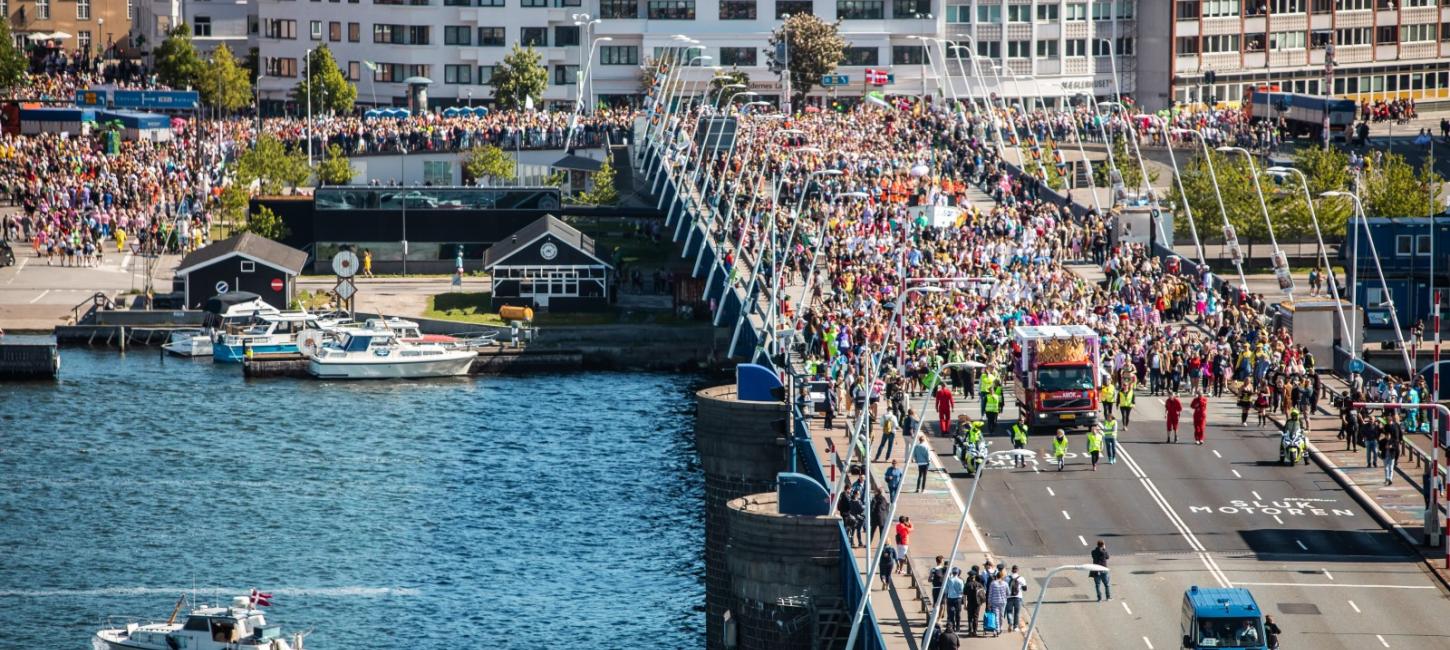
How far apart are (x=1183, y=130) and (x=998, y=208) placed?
52717 millimetres

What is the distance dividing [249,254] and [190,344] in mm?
6536

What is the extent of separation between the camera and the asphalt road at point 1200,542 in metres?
63.6

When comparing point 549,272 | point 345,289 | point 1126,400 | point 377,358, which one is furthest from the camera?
point 549,272

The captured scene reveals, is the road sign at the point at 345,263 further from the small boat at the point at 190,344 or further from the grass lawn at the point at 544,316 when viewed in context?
the small boat at the point at 190,344

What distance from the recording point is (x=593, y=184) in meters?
176

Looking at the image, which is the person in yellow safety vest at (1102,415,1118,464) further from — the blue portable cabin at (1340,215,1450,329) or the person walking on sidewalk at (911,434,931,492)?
the blue portable cabin at (1340,215,1450,329)

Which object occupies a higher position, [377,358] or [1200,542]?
[377,358]

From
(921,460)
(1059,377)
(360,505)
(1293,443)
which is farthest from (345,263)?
(1293,443)

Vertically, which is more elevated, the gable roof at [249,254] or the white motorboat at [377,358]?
the gable roof at [249,254]

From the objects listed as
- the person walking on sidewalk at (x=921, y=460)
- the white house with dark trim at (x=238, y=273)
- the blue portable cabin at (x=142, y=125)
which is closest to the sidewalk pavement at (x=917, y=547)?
the person walking on sidewalk at (x=921, y=460)

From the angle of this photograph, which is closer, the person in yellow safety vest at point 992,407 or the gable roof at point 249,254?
the person in yellow safety vest at point 992,407

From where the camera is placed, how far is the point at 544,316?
13962 cm

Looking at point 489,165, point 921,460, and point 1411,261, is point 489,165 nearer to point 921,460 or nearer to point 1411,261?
point 1411,261

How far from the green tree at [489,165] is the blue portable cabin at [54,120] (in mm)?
27881
